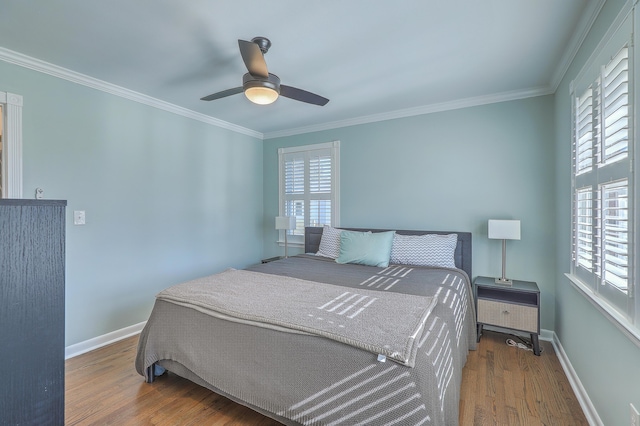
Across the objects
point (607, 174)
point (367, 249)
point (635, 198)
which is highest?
point (607, 174)

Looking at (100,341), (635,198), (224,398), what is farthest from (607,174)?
(100,341)

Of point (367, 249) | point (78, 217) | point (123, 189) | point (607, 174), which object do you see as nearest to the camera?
point (607, 174)

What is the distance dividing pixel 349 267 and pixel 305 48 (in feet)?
6.75

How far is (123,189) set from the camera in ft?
9.74

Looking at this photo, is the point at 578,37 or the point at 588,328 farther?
the point at 578,37

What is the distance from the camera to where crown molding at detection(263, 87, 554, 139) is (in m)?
2.93

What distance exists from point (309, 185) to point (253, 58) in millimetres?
2560

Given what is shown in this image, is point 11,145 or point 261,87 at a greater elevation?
point 261,87

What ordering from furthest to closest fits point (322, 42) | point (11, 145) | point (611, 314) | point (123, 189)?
point (123, 189) < point (11, 145) < point (322, 42) < point (611, 314)

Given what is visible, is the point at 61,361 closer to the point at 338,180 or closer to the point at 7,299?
the point at 7,299

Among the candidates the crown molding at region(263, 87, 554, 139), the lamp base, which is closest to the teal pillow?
the lamp base

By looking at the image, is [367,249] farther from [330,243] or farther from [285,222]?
[285,222]

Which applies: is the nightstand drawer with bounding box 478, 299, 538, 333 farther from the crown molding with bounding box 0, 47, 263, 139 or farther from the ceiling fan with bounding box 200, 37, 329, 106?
the crown molding with bounding box 0, 47, 263, 139

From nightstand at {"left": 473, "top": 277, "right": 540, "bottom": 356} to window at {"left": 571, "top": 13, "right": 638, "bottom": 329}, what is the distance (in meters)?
0.62
